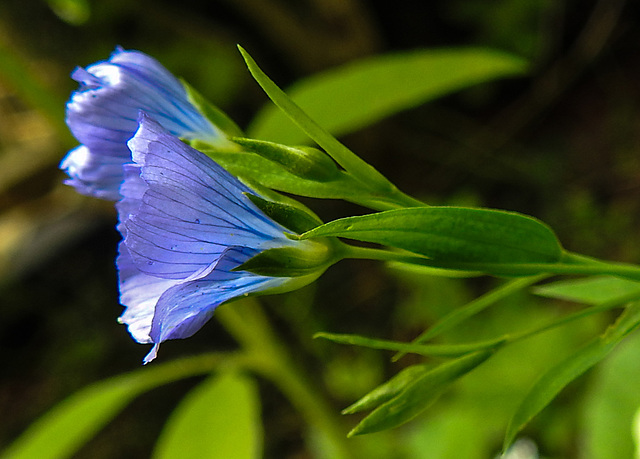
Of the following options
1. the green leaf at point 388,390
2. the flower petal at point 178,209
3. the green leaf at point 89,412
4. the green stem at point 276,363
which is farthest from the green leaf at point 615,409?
the flower petal at point 178,209

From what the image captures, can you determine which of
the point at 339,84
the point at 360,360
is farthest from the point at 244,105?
the point at 339,84

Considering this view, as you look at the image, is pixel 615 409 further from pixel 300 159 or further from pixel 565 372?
pixel 300 159

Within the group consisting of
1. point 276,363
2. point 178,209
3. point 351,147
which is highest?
point 178,209

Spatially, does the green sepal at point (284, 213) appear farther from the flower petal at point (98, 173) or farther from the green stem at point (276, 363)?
the green stem at point (276, 363)

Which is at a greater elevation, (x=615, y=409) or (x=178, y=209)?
(x=178, y=209)

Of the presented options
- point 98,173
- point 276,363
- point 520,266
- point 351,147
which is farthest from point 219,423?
point 351,147

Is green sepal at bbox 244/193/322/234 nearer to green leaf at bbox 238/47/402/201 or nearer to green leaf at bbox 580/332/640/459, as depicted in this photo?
green leaf at bbox 238/47/402/201

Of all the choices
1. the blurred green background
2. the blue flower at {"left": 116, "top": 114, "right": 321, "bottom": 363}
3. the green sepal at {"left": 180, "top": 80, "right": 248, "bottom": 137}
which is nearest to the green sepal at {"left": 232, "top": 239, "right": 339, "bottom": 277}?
the blue flower at {"left": 116, "top": 114, "right": 321, "bottom": 363}
